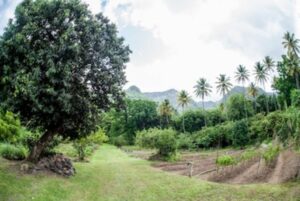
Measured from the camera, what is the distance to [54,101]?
76.3ft

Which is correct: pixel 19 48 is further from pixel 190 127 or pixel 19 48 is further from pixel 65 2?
pixel 190 127

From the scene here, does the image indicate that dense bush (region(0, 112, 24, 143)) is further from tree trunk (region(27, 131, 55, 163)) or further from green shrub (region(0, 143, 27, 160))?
green shrub (region(0, 143, 27, 160))

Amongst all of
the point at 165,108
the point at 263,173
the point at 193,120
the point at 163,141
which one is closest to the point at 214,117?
the point at 193,120

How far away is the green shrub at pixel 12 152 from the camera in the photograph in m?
28.0

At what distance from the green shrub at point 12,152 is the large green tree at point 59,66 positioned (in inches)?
132

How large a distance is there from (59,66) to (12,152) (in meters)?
9.22

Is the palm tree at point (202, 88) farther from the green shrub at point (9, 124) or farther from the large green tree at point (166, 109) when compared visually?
the green shrub at point (9, 124)

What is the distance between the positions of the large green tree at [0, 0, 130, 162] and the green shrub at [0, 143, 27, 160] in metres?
3.35

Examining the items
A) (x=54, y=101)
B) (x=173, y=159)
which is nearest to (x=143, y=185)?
(x=54, y=101)

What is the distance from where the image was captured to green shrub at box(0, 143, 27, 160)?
2799 centimetres

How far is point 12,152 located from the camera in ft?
92.8

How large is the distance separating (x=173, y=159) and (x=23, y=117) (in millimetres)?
28743

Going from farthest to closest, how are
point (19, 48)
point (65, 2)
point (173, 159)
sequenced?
point (173, 159) → point (65, 2) → point (19, 48)

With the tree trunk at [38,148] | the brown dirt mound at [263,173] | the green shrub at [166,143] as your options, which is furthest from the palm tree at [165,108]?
the tree trunk at [38,148]
